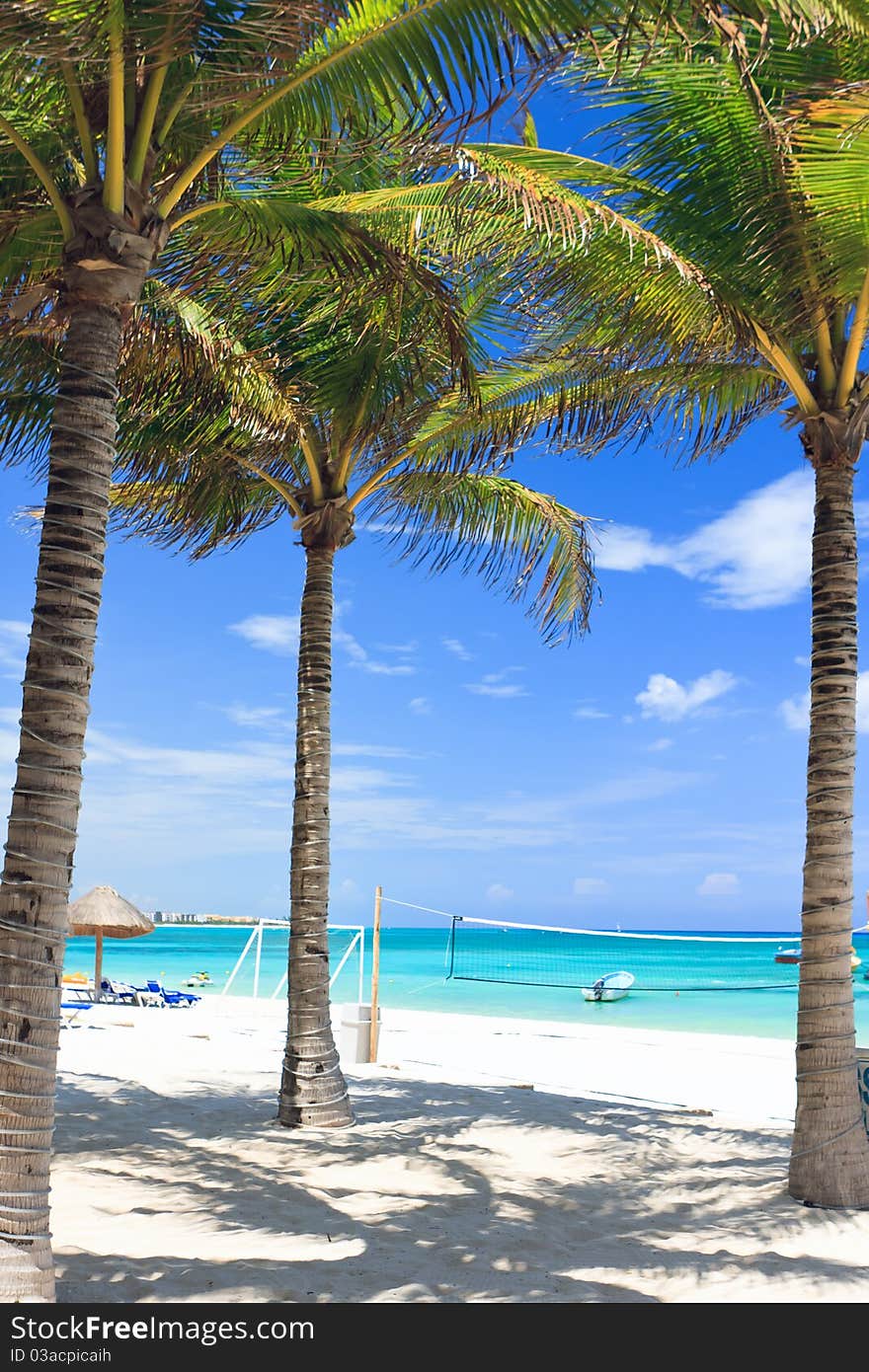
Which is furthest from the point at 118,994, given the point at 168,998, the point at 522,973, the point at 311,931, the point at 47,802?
the point at 522,973

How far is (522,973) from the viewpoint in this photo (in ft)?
166

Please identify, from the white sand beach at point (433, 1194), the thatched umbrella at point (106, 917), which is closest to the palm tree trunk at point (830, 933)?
the white sand beach at point (433, 1194)

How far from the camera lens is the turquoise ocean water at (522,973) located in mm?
32062

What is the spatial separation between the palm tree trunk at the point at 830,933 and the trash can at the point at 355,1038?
612cm

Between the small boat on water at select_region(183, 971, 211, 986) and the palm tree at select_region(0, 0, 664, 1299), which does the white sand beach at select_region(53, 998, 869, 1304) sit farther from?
the small boat on water at select_region(183, 971, 211, 986)

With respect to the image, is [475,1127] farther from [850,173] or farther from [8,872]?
[850,173]

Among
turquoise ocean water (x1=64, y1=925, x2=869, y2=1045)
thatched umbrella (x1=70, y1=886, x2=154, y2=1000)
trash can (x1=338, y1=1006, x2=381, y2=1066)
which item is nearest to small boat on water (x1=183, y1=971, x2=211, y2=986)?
turquoise ocean water (x1=64, y1=925, x2=869, y2=1045)

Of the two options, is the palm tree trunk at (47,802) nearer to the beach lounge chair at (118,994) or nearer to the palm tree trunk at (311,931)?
the palm tree trunk at (311,931)

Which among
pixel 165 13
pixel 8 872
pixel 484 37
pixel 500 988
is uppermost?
pixel 484 37

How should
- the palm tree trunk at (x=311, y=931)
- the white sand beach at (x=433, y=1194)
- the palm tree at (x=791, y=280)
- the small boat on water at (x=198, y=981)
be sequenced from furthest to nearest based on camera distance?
the small boat on water at (x=198, y=981), the palm tree trunk at (x=311, y=931), the palm tree at (x=791, y=280), the white sand beach at (x=433, y=1194)

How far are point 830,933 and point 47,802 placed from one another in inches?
160

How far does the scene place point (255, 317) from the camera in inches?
276

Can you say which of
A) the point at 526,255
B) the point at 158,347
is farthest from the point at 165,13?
the point at 158,347
